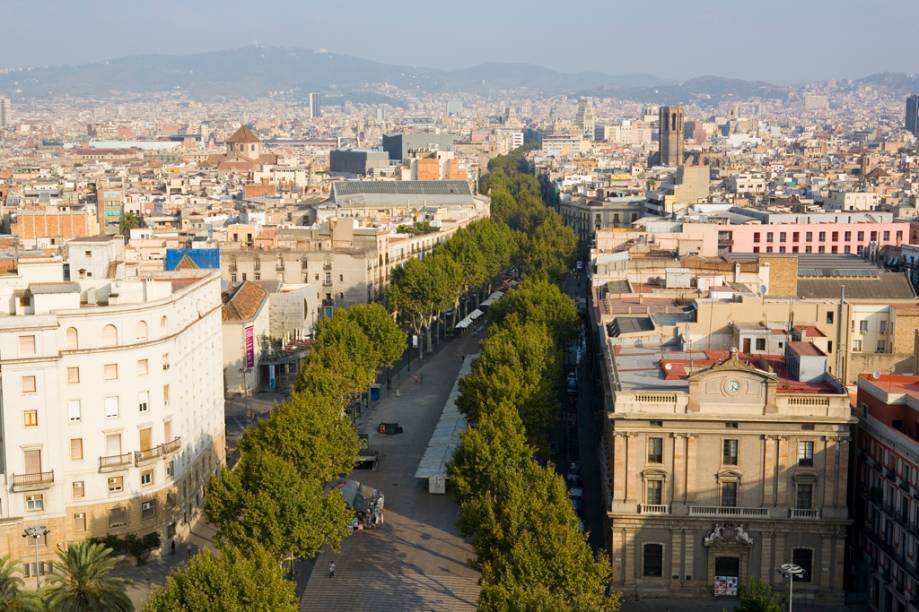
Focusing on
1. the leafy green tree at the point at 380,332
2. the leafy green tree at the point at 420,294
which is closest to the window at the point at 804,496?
the leafy green tree at the point at 380,332

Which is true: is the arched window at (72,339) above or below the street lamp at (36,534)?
above

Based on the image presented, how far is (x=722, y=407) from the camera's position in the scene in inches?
1640

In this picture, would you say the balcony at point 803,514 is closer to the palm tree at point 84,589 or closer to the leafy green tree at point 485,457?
the leafy green tree at point 485,457

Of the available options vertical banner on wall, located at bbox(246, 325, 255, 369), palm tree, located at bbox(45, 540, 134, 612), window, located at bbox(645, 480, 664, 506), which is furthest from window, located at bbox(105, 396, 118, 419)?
vertical banner on wall, located at bbox(246, 325, 255, 369)

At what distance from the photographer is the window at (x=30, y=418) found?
143 feet

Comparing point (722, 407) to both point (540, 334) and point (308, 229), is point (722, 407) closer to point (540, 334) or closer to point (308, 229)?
point (540, 334)

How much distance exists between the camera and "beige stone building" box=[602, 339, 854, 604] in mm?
41438

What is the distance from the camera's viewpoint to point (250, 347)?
75.1m

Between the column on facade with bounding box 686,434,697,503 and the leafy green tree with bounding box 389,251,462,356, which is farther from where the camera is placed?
the leafy green tree with bounding box 389,251,462,356

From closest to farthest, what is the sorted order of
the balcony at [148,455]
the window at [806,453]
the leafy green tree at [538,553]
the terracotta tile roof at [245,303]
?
the leafy green tree at [538,553] → the window at [806,453] → the balcony at [148,455] → the terracotta tile roof at [245,303]

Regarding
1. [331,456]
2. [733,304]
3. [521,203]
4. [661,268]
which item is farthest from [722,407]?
[521,203]

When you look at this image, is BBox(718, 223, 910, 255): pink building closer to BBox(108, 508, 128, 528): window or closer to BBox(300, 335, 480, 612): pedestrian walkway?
BBox(300, 335, 480, 612): pedestrian walkway

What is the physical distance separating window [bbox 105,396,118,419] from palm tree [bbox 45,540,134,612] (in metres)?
9.87

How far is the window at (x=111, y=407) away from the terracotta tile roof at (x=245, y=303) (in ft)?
95.8
